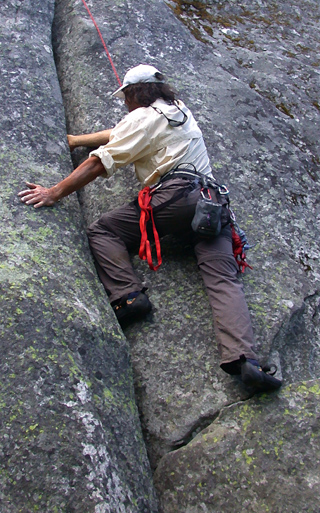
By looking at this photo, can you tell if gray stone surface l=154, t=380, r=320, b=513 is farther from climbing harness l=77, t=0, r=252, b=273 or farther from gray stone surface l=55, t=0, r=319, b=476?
climbing harness l=77, t=0, r=252, b=273

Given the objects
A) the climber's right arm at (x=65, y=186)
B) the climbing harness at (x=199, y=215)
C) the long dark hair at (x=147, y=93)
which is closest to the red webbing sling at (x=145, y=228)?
the climbing harness at (x=199, y=215)

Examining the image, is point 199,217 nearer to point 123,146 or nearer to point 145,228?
point 145,228

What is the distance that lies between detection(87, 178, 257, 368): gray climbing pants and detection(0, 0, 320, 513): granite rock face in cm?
27

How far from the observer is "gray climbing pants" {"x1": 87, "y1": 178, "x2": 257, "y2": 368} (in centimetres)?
596

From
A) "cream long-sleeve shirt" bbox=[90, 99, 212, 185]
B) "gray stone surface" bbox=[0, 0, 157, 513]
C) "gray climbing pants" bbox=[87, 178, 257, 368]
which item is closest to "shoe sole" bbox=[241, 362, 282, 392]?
"gray climbing pants" bbox=[87, 178, 257, 368]

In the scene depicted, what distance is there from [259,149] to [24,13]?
15.8 feet

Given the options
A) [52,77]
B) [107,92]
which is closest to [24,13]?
[52,77]

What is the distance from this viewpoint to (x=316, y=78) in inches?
417

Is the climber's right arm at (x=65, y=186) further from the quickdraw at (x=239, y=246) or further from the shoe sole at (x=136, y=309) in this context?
the quickdraw at (x=239, y=246)

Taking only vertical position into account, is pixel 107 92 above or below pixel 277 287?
above

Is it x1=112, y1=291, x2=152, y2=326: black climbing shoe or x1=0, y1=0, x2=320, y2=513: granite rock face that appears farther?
x1=112, y1=291, x2=152, y2=326: black climbing shoe

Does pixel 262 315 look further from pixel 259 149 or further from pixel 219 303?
pixel 259 149

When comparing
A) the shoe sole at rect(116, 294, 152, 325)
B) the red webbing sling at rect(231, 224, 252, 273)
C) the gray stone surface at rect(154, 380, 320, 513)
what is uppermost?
the red webbing sling at rect(231, 224, 252, 273)

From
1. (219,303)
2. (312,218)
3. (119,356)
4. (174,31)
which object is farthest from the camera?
(174,31)
